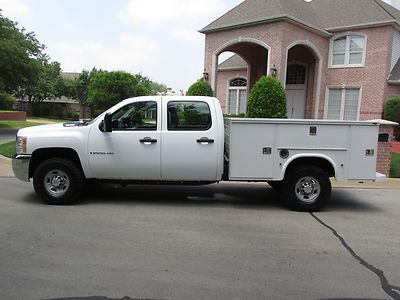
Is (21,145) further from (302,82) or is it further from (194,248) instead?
(302,82)

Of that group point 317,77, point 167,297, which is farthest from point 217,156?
point 317,77

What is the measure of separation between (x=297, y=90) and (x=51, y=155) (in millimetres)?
19494

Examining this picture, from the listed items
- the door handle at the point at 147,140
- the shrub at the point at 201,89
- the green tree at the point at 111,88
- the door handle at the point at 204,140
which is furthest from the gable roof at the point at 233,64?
the door handle at the point at 147,140

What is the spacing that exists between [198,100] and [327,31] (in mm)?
17614

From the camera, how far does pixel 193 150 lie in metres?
7.48

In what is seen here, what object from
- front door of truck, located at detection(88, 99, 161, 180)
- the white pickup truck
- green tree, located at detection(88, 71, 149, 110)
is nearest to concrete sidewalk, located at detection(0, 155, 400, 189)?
the white pickup truck

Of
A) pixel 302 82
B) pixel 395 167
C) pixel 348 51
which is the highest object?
pixel 348 51

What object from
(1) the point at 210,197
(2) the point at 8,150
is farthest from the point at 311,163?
(2) the point at 8,150

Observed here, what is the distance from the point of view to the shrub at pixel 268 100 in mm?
18297

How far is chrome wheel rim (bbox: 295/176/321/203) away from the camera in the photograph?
25.1 feet

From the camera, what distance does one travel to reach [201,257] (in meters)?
5.08

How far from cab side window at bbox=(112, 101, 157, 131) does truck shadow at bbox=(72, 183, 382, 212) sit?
1463 millimetres

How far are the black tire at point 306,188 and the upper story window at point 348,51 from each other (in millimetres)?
16780

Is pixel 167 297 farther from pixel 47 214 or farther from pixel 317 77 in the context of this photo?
pixel 317 77
